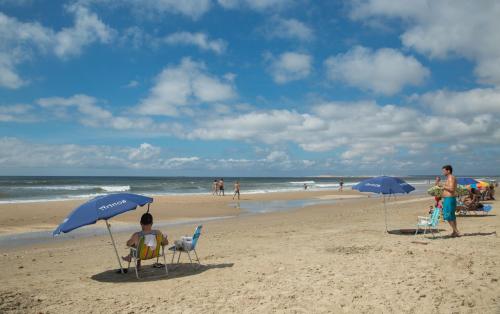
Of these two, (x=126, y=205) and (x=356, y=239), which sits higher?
(x=126, y=205)

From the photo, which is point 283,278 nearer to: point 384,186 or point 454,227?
point 384,186

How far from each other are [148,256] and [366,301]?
12.0 feet

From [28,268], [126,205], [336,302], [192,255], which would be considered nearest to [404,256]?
[336,302]

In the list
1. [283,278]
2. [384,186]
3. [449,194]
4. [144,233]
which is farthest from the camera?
[384,186]

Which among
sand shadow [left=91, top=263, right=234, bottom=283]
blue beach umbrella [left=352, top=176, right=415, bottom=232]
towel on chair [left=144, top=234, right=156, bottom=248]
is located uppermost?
blue beach umbrella [left=352, top=176, right=415, bottom=232]

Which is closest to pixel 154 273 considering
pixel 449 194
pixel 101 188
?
pixel 449 194

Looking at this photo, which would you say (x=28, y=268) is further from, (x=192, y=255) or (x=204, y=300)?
(x=204, y=300)

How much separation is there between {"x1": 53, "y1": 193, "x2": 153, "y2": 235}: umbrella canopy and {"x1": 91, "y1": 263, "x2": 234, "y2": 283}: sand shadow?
1.22 metres

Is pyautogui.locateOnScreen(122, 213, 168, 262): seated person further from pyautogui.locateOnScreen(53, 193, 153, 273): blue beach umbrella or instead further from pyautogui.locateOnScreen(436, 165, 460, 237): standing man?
pyautogui.locateOnScreen(436, 165, 460, 237): standing man

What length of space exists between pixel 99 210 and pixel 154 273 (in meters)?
1.65

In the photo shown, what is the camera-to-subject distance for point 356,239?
979cm

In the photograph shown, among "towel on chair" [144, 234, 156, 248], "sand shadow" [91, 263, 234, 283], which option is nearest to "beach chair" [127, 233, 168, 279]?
"towel on chair" [144, 234, 156, 248]

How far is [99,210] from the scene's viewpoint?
6453mm

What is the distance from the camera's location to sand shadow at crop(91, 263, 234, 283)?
6883 mm
